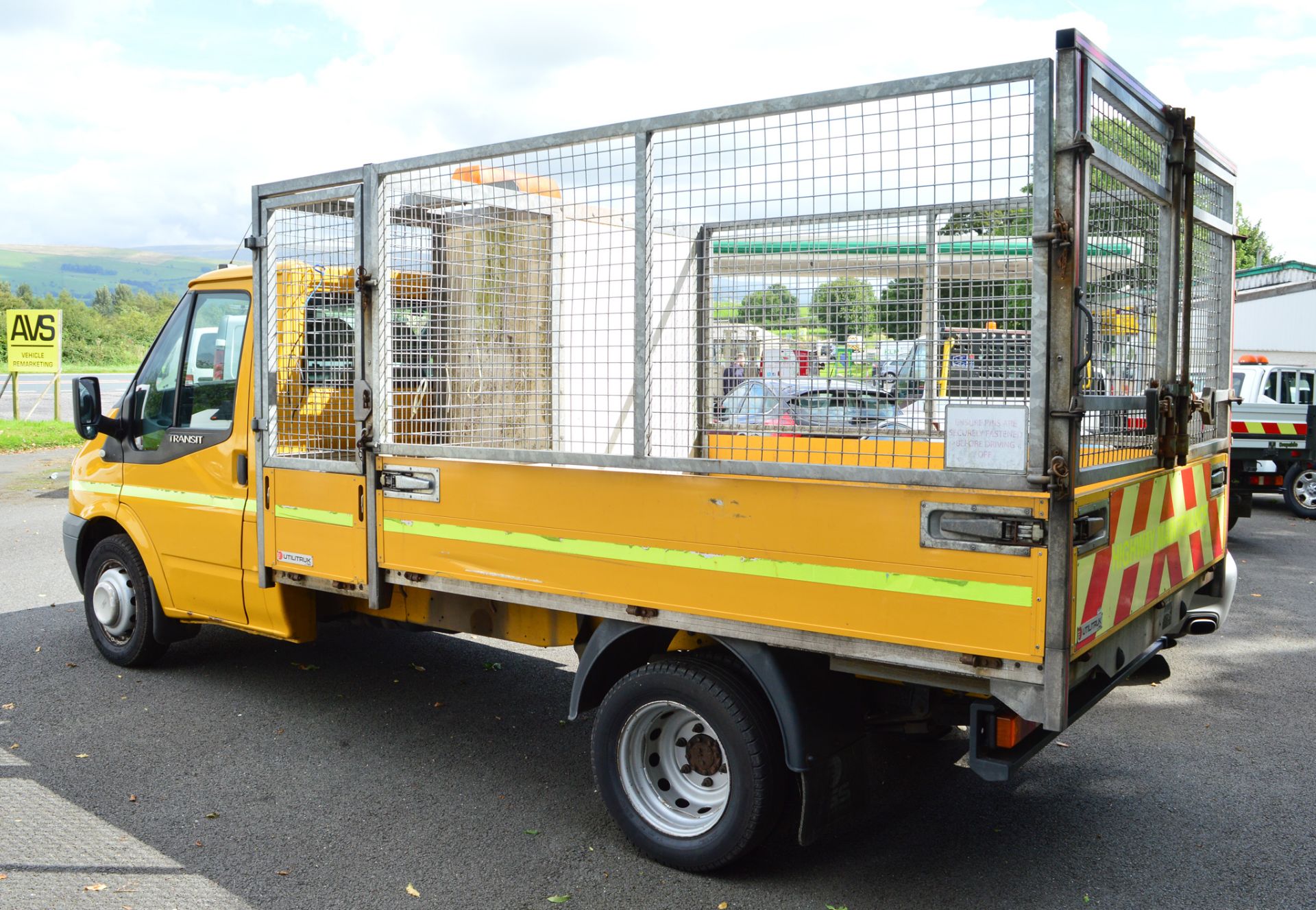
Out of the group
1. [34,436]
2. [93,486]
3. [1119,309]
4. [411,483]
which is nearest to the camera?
[1119,309]

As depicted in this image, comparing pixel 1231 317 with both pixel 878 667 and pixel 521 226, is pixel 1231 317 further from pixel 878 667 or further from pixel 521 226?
pixel 521 226

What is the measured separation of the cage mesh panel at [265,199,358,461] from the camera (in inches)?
187

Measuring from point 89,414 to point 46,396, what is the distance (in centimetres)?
3152

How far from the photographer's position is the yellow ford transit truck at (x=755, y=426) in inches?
118

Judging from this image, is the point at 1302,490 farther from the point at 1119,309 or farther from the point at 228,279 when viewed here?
the point at 228,279

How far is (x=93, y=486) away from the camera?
607cm

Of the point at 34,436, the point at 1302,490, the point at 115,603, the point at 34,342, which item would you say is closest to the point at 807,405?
the point at 115,603

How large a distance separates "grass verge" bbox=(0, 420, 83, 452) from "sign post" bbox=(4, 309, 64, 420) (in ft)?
2.49

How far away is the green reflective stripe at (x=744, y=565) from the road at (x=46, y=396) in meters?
15.4

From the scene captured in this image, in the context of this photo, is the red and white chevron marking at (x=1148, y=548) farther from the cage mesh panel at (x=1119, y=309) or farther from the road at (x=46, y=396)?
the road at (x=46, y=396)

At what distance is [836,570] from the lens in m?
3.23

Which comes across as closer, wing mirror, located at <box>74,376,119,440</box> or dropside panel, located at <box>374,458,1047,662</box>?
dropside panel, located at <box>374,458,1047,662</box>

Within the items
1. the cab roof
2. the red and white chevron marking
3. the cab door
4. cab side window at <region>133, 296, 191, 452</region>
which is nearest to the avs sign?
cab side window at <region>133, 296, 191, 452</region>

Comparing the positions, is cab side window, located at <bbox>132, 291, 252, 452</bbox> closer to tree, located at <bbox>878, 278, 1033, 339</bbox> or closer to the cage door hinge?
tree, located at <bbox>878, 278, 1033, 339</bbox>
